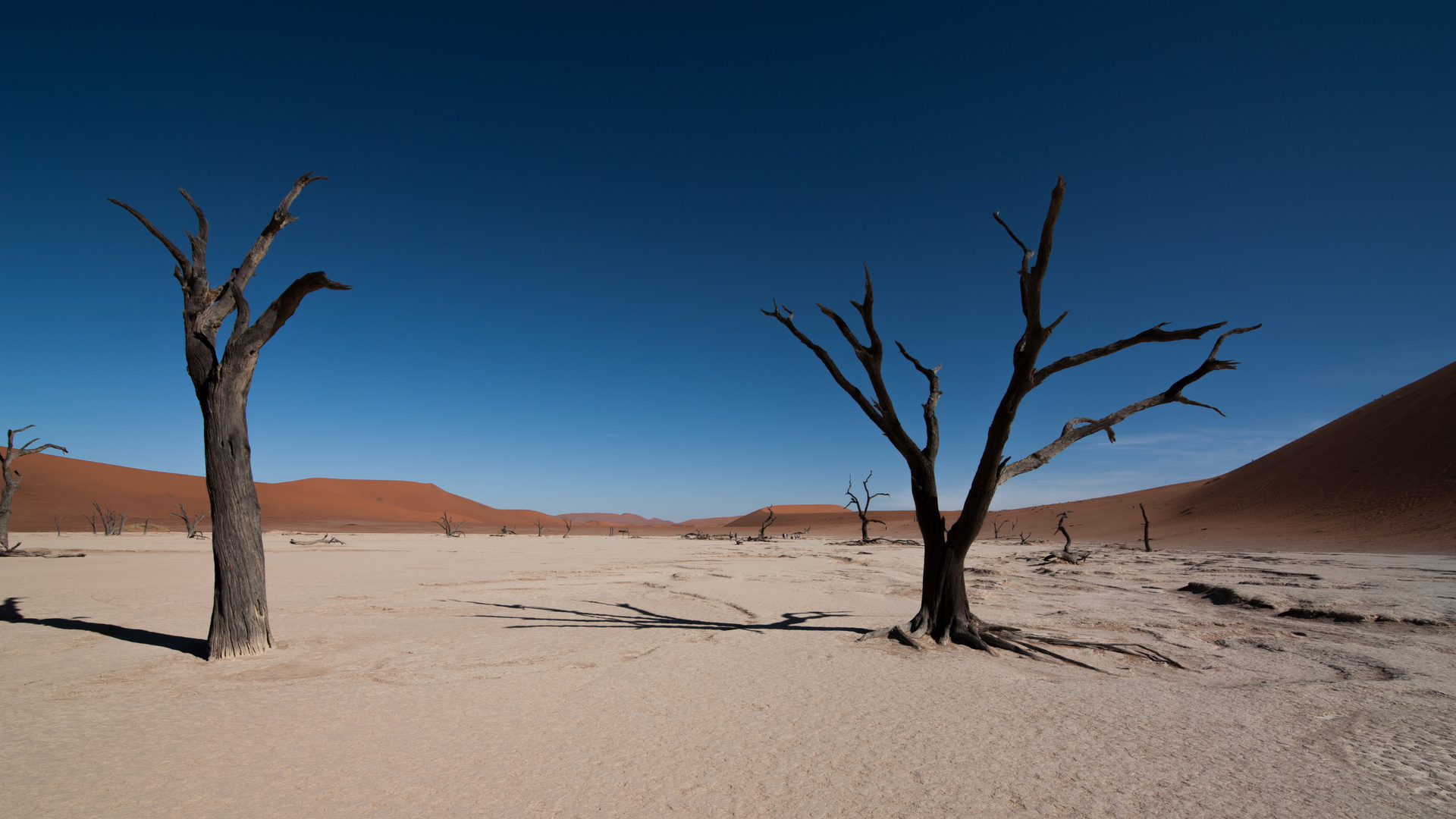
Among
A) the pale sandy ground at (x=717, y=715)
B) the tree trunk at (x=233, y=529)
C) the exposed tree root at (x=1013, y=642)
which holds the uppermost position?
the tree trunk at (x=233, y=529)

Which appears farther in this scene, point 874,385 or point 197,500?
point 197,500

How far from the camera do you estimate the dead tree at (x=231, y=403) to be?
5.95 m

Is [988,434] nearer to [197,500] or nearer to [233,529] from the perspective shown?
[233,529]

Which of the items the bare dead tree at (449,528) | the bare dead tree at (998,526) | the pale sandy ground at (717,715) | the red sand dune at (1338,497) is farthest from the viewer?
the bare dead tree at (449,528)

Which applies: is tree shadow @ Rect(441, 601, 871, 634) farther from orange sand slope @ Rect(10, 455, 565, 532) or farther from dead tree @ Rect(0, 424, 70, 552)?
orange sand slope @ Rect(10, 455, 565, 532)

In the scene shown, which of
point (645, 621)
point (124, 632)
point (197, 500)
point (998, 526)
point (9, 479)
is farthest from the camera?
point (197, 500)

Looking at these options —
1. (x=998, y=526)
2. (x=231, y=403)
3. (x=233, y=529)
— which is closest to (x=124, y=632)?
(x=233, y=529)

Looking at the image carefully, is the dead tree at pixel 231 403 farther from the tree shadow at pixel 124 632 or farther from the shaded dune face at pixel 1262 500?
the shaded dune face at pixel 1262 500

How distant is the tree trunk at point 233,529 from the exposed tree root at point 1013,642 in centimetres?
643

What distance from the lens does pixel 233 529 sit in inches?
237

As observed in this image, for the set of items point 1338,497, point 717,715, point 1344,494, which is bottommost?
point 717,715

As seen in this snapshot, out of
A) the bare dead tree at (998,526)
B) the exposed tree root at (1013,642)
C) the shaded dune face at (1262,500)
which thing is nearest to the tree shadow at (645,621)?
the exposed tree root at (1013,642)

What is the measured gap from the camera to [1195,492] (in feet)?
155

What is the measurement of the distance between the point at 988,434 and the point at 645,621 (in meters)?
5.04
